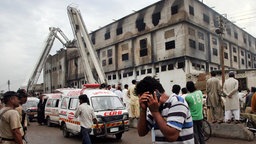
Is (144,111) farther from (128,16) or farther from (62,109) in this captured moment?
(128,16)

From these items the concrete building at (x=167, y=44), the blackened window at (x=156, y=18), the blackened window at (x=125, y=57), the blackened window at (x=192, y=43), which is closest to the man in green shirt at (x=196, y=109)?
the concrete building at (x=167, y=44)

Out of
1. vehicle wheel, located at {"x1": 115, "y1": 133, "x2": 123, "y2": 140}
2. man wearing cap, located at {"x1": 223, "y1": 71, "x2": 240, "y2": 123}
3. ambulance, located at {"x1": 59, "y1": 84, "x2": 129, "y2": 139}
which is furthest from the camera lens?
vehicle wheel, located at {"x1": 115, "y1": 133, "x2": 123, "y2": 140}

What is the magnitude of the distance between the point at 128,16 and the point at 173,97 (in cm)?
3534

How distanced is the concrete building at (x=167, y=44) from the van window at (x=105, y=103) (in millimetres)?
18418

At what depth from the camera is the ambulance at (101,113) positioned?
10375 millimetres

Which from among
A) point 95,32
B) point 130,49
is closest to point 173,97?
point 130,49

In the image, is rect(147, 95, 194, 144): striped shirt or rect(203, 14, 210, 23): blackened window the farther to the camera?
rect(203, 14, 210, 23): blackened window

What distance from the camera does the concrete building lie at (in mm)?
30203

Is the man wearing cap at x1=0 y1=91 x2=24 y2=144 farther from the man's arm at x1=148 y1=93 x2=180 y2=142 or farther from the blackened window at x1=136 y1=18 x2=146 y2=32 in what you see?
the blackened window at x1=136 y1=18 x2=146 y2=32

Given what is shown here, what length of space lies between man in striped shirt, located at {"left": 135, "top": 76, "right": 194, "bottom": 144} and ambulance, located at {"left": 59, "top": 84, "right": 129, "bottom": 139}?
729 centimetres

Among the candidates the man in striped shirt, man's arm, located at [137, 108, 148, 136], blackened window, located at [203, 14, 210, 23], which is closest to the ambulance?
man's arm, located at [137, 108, 148, 136]

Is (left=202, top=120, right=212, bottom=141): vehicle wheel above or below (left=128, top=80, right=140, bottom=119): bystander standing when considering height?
below

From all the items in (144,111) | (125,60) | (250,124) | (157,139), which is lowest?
(250,124)

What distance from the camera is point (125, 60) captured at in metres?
37.0
